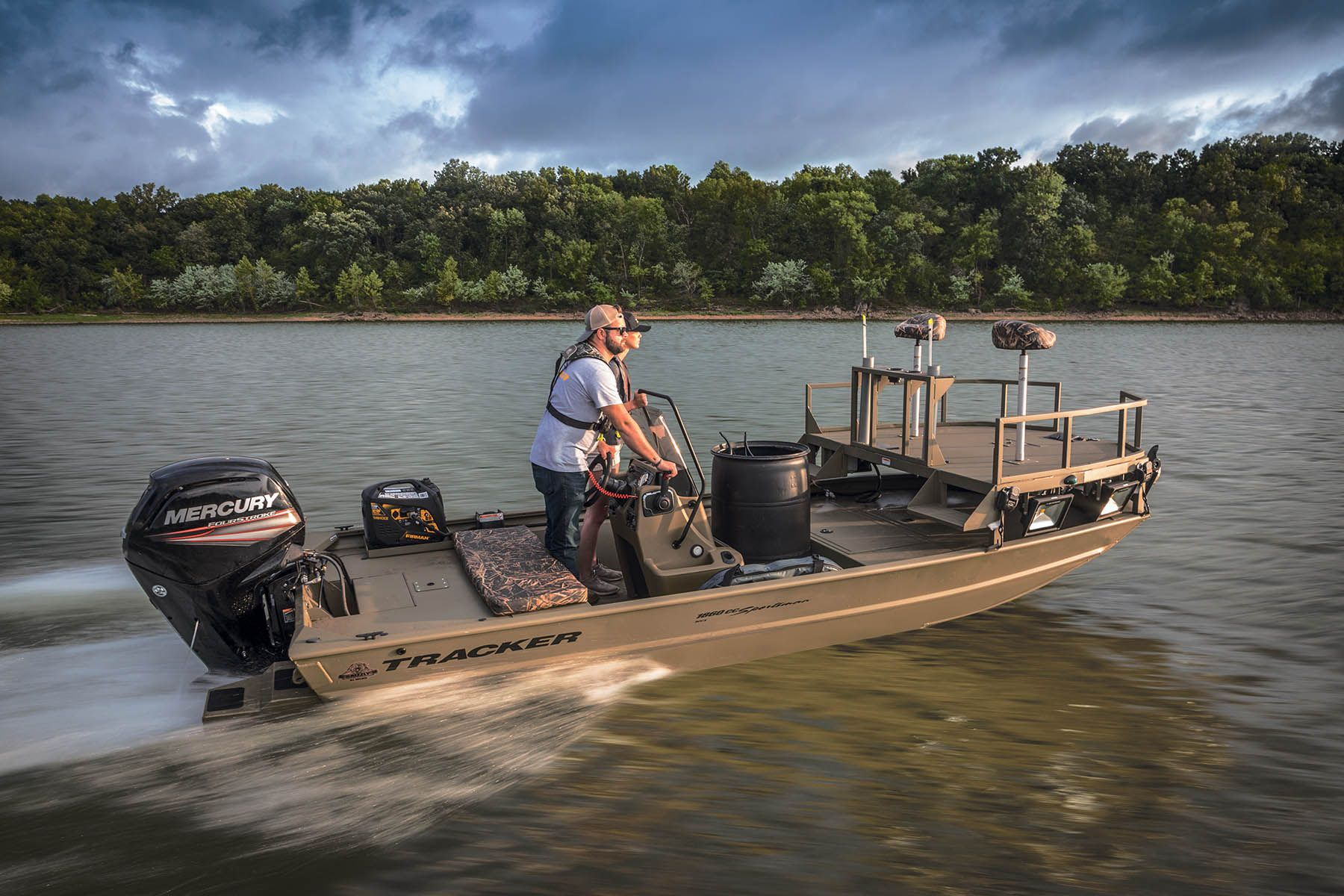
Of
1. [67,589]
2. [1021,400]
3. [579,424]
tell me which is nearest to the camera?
[579,424]


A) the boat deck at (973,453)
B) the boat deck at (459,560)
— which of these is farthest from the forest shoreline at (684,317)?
the boat deck at (459,560)

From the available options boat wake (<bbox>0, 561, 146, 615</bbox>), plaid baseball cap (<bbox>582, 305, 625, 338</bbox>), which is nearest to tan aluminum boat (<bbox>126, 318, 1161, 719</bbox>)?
plaid baseball cap (<bbox>582, 305, 625, 338</bbox>)

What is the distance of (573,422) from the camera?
17.4 feet

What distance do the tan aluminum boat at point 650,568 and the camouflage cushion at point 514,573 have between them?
0.02 m

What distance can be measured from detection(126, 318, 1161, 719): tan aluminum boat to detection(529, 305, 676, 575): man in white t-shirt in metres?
0.24

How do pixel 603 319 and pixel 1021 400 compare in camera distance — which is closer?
pixel 603 319

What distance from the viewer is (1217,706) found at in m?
5.88

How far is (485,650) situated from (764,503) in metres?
2.02

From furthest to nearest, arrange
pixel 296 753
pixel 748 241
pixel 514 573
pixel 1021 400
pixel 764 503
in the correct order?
pixel 748 241
pixel 1021 400
pixel 764 503
pixel 514 573
pixel 296 753

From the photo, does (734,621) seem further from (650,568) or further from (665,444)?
(665,444)

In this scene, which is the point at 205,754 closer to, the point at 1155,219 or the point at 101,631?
the point at 101,631

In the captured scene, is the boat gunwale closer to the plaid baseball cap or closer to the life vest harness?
the life vest harness

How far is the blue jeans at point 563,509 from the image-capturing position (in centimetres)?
538

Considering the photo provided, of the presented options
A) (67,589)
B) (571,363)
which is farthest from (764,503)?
(67,589)
